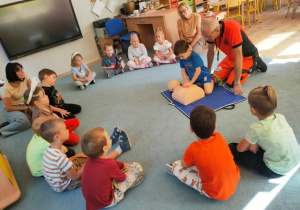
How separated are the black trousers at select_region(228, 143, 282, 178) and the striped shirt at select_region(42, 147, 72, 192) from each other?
129 cm

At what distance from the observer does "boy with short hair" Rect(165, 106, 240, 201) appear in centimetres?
126

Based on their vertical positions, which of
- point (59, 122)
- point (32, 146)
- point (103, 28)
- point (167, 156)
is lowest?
point (167, 156)

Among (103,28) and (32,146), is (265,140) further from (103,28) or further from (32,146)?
(103,28)

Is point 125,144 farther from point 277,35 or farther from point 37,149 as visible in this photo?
point 277,35

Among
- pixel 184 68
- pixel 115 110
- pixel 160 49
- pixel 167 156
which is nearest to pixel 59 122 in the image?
pixel 167 156

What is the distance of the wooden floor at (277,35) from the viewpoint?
134 inches

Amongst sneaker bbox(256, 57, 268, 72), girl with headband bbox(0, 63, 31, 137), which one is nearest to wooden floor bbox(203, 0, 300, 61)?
sneaker bbox(256, 57, 268, 72)

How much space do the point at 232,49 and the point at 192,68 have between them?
525mm

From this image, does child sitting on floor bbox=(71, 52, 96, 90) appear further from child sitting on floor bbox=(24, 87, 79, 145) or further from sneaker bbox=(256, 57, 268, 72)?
sneaker bbox=(256, 57, 268, 72)

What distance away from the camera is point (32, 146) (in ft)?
6.14

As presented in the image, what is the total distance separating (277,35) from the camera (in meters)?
4.22

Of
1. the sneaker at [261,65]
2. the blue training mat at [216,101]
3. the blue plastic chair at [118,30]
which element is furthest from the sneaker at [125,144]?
the blue plastic chair at [118,30]

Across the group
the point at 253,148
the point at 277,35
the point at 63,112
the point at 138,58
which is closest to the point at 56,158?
the point at 63,112

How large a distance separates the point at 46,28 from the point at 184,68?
332 cm
